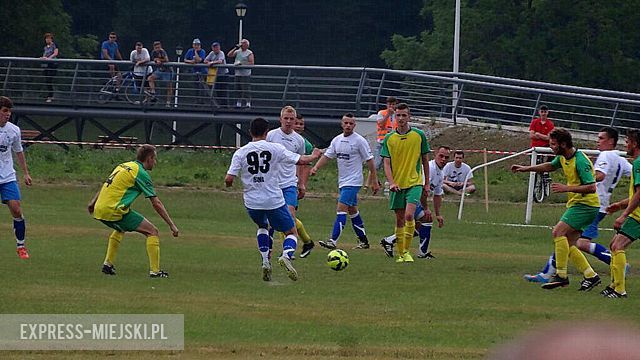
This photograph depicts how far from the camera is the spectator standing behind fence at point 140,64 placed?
Answer: 35938 millimetres

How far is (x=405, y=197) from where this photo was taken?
15922 mm

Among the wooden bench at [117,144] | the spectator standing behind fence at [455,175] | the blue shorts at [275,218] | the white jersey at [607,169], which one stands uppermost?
the white jersey at [607,169]

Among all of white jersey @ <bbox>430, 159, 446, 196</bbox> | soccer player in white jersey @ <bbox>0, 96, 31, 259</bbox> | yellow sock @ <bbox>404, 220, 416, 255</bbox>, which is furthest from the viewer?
white jersey @ <bbox>430, 159, 446, 196</bbox>

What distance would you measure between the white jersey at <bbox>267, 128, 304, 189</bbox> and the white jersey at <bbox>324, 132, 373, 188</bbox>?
1.36 m

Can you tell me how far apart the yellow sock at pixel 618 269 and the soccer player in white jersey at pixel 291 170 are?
4.47 m

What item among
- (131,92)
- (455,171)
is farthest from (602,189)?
(131,92)

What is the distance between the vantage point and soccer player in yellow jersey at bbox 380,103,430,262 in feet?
51.7

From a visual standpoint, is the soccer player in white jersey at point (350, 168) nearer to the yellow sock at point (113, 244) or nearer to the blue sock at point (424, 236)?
the blue sock at point (424, 236)

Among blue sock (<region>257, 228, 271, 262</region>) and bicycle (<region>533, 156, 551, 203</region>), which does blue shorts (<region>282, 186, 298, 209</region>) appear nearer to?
blue sock (<region>257, 228, 271, 262</region>)

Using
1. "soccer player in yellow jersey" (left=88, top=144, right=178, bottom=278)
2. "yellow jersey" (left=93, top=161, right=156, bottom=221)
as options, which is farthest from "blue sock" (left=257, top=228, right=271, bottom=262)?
"yellow jersey" (left=93, top=161, right=156, bottom=221)

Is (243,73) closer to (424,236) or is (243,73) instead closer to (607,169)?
(424,236)

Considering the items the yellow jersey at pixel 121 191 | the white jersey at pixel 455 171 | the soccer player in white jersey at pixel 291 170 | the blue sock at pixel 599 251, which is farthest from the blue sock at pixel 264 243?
the white jersey at pixel 455 171

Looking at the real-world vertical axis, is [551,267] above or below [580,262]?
below

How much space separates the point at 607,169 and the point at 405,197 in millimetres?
2871
